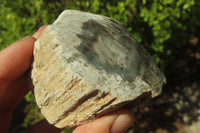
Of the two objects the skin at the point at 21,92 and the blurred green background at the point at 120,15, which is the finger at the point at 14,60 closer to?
the skin at the point at 21,92

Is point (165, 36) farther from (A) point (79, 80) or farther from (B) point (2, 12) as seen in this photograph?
(B) point (2, 12)

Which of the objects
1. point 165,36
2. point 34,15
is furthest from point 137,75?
point 34,15

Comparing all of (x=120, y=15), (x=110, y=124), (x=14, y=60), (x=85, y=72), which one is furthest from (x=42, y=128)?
(x=120, y=15)

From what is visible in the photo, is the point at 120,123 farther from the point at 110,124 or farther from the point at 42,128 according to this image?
the point at 42,128

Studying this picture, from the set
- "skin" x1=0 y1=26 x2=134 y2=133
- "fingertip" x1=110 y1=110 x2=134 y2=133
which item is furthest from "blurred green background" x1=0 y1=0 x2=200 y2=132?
"fingertip" x1=110 y1=110 x2=134 y2=133

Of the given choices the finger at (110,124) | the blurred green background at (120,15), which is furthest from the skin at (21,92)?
the blurred green background at (120,15)

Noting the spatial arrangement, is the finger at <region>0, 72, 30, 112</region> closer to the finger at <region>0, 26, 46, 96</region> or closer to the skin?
the skin

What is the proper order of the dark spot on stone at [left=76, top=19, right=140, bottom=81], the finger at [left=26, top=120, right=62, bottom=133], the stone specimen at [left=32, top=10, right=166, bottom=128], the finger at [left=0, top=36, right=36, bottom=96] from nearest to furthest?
the stone specimen at [left=32, top=10, right=166, bottom=128] < the dark spot on stone at [left=76, top=19, right=140, bottom=81] < the finger at [left=0, top=36, right=36, bottom=96] < the finger at [left=26, top=120, right=62, bottom=133]
